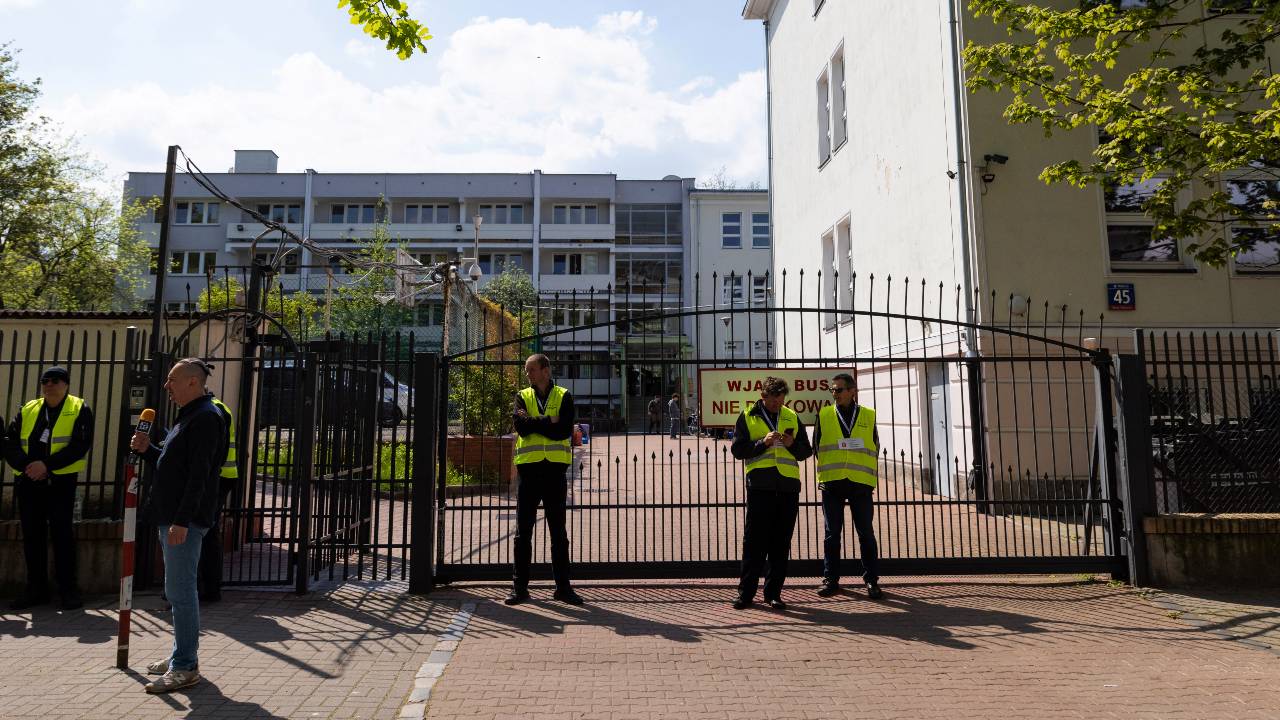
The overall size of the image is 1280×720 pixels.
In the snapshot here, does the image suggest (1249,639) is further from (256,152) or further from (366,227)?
(256,152)

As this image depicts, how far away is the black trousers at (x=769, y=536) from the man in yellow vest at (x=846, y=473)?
1.47 feet

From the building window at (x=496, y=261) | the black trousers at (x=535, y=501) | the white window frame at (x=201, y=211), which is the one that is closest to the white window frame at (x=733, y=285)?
the black trousers at (x=535, y=501)

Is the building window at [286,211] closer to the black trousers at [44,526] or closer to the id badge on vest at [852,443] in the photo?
the black trousers at [44,526]

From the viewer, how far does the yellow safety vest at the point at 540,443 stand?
645 centimetres

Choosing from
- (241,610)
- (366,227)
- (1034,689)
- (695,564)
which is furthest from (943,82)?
(366,227)

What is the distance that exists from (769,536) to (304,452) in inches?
152

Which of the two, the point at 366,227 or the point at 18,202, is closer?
the point at 18,202

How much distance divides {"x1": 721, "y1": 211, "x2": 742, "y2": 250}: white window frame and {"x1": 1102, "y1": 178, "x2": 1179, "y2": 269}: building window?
29.9 metres

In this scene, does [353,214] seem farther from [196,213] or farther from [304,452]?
[304,452]

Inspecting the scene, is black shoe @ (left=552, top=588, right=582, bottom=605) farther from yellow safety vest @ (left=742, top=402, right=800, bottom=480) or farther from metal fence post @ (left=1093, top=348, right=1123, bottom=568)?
metal fence post @ (left=1093, top=348, right=1123, bottom=568)

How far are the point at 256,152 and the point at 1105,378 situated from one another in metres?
52.5

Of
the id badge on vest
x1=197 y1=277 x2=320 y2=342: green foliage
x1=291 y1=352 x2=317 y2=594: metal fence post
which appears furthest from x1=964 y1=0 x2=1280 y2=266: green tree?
x1=197 y1=277 x2=320 y2=342: green foliage

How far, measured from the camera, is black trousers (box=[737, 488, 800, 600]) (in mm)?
6355

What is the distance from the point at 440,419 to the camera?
278 inches
